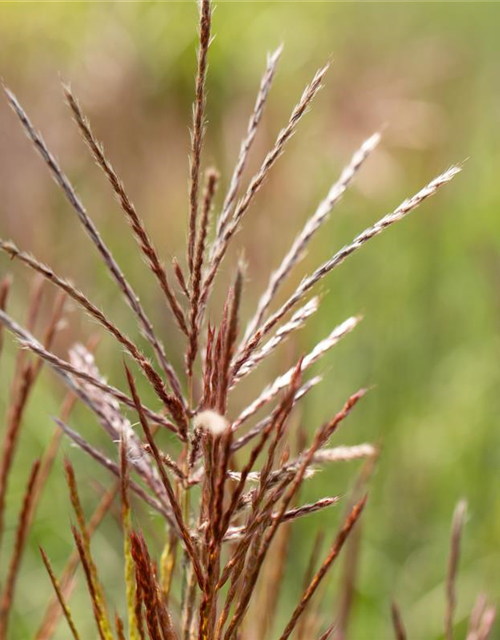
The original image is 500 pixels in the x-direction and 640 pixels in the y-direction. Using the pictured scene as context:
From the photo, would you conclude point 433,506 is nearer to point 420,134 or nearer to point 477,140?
point 420,134

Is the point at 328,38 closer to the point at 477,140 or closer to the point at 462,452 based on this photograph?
the point at 477,140

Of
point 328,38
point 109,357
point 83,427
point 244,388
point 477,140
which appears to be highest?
point 328,38

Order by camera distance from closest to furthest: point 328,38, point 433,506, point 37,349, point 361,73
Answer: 1. point 37,349
2. point 433,506
3. point 361,73
4. point 328,38

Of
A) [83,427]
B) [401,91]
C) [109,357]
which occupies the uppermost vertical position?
[401,91]

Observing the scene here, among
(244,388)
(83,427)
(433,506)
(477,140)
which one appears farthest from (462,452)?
(477,140)

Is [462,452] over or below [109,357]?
below

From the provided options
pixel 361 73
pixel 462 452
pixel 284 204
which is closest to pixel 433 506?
pixel 462 452

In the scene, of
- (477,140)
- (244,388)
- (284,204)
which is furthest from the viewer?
(477,140)

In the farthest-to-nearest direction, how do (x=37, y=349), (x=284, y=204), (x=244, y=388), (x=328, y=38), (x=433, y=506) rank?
1. (x=328, y=38)
2. (x=284, y=204)
3. (x=244, y=388)
4. (x=433, y=506)
5. (x=37, y=349)

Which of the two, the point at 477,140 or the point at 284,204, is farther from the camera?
the point at 477,140
